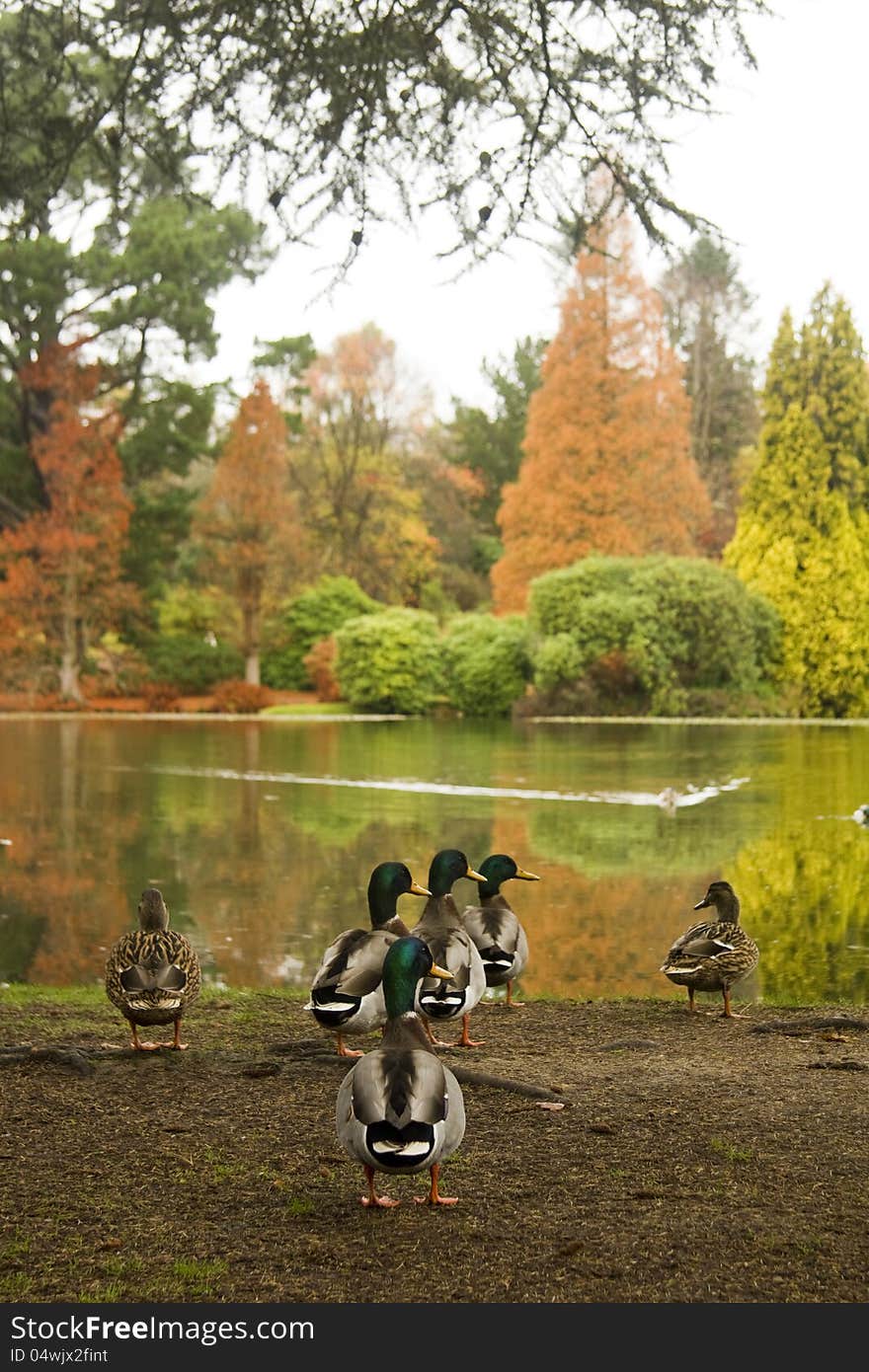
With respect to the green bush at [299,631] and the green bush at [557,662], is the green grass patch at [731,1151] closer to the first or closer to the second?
the green bush at [557,662]

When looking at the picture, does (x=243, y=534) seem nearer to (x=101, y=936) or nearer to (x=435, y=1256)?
(x=101, y=936)

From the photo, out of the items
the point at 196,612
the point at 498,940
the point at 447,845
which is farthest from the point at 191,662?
the point at 498,940

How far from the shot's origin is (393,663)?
29641 mm

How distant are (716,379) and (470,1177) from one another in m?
37.9

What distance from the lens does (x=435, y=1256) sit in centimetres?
318

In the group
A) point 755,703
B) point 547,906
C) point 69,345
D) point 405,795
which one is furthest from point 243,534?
point 547,906

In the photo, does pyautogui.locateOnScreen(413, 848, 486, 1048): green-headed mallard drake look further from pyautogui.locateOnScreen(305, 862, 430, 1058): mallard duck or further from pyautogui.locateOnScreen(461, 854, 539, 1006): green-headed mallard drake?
pyautogui.locateOnScreen(461, 854, 539, 1006): green-headed mallard drake

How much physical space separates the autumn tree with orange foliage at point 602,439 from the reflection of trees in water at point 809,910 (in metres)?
21.0

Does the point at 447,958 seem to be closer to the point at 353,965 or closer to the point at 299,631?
the point at 353,965

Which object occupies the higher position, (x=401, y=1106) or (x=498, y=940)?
(x=401, y=1106)

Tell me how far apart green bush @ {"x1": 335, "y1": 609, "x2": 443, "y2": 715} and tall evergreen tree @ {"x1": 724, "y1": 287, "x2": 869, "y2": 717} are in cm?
644

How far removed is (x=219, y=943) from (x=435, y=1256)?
4.87 m

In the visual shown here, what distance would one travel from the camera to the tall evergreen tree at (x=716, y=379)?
39219mm

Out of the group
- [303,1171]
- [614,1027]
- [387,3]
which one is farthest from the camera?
[387,3]
